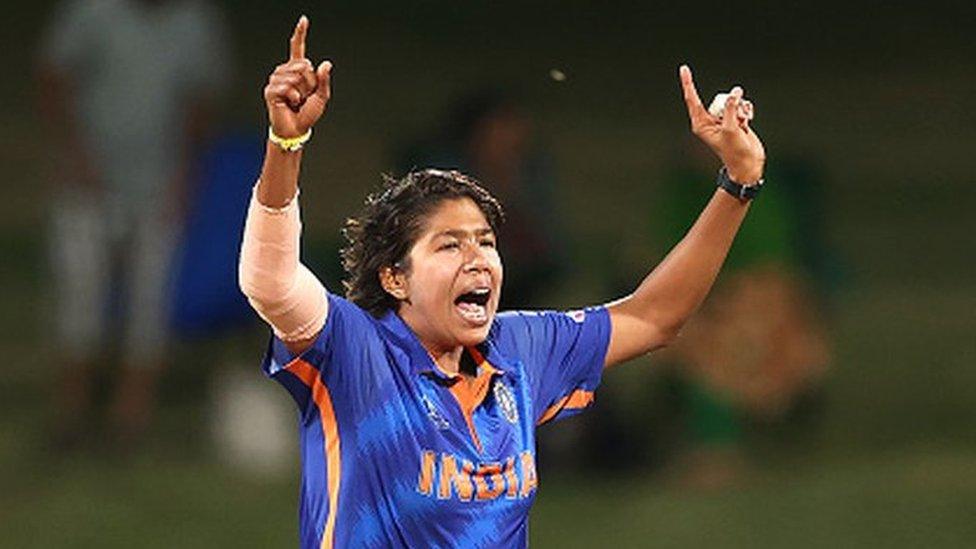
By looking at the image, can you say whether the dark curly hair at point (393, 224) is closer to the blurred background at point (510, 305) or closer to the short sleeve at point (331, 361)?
the short sleeve at point (331, 361)

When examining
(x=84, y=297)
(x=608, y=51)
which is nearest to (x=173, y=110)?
(x=84, y=297)

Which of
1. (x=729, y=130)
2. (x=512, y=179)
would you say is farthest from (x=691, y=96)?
(x=512, y=179)

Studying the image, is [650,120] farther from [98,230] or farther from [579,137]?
[98,230]

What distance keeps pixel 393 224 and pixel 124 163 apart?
525 cm

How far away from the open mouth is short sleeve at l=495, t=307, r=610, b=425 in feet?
0.67

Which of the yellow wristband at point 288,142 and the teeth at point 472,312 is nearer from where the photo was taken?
the yellow wristband at point 288,142

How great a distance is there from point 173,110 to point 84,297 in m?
1.05

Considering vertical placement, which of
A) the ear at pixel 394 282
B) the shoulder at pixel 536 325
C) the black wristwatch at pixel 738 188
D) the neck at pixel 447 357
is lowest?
the neck at pixel 447 357

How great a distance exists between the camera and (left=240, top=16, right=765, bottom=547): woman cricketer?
15.8 feet

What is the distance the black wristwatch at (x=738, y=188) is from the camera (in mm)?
5488

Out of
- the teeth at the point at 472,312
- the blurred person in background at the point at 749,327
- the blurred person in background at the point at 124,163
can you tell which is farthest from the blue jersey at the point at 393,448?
the blurred person in background at the point at 124,163

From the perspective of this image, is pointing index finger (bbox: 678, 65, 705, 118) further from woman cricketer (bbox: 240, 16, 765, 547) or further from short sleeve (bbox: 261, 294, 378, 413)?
short sleeve (bbox: 261, 294, 378, 413)

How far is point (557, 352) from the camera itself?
5.46 metres

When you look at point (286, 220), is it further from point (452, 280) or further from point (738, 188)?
point (738, 188)
